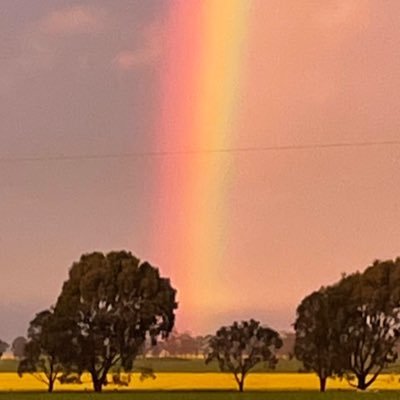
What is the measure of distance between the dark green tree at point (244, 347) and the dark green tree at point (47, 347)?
64.0 ft

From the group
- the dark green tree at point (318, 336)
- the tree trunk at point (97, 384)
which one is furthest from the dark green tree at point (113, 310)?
the dark green tree at point (318, 336)

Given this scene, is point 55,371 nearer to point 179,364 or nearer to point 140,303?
point 140,303

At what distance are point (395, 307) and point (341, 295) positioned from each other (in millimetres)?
5097

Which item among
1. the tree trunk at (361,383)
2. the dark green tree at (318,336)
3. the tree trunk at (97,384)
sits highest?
the dark green tree at (318,336)

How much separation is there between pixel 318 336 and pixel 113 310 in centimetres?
1758

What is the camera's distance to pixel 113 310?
8338 cm

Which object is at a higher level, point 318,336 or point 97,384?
point 318,336

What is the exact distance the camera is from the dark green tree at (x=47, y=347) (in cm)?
8219

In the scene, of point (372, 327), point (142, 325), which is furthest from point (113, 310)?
point (372, 327)

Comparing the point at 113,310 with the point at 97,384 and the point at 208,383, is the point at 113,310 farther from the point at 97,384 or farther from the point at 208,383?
the point at 208,383

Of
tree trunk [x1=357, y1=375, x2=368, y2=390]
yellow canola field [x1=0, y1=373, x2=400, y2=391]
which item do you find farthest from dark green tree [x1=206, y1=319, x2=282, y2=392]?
tree trunk [x1=357, y1=375, x2=368, y2=390]

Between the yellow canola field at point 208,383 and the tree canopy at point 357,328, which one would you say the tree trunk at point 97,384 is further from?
the tree canopy at point 357,328

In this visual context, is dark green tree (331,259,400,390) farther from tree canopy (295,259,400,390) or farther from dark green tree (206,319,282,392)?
dark green tree (206,319,282,392)

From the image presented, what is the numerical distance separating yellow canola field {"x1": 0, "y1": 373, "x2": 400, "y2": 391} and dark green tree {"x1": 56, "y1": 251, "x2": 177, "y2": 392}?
11.5ft
